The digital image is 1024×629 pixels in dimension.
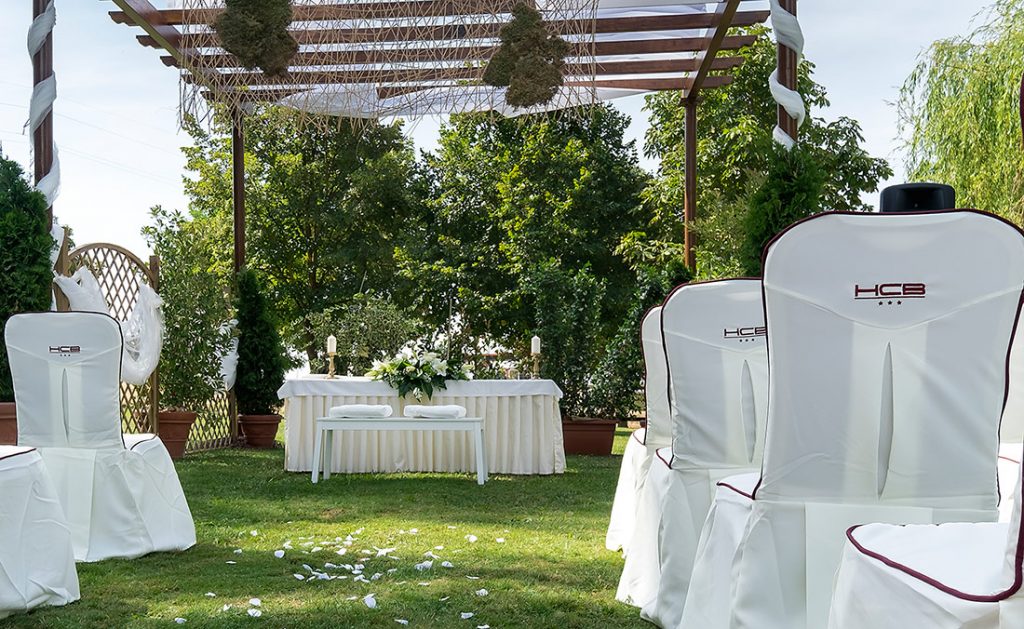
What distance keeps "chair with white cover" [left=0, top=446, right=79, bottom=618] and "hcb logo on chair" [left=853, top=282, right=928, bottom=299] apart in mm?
2465

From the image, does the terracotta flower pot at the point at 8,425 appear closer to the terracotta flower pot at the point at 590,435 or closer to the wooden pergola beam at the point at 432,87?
the wooden pergola beam at the point at 432,87

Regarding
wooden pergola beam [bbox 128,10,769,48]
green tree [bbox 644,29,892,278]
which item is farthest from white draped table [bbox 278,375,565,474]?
green tree [bbox 644,29,892,278]

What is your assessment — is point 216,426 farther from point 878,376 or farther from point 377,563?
point 878,376

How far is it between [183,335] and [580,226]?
33.5ft

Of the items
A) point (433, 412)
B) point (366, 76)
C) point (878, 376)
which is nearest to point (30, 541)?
point (878, 376)

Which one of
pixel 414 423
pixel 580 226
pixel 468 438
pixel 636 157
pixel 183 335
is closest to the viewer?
pixel 414 423

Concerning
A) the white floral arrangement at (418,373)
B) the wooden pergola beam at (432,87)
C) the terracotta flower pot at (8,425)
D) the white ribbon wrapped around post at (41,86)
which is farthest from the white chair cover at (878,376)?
the white ribbon wrapped around post at (41,86)

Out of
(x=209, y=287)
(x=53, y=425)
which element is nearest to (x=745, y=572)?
(x=53, y=425)

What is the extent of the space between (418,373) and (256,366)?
2.88m

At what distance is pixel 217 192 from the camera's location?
773 inches

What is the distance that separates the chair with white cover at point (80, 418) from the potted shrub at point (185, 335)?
4371 mm

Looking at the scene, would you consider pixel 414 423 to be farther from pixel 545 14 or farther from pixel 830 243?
pixel 830 243

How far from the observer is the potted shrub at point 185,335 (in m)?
8.42

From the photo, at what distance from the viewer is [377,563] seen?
394cm
